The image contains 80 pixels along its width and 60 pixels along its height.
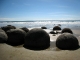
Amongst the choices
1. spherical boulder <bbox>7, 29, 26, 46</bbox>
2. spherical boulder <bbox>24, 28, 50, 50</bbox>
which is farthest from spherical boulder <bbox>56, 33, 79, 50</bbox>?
spherical boulder <bbox>7, 29, 26, 46</bbox>

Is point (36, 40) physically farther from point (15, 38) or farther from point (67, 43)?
point (15, 38)

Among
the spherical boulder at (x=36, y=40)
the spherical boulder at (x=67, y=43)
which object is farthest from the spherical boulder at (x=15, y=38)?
the spherical boulder at (x=67, y=43)

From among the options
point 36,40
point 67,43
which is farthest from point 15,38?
point 67,43

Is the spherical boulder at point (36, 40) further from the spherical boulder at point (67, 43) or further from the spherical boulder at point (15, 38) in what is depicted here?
the spherical boulder at point (15, 38)

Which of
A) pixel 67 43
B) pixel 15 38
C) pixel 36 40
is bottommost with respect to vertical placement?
pixel 67 43

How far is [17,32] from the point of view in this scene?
11656mm

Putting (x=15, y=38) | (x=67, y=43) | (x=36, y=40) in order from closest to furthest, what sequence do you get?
(x=67, y=43) → (x=36, y=40) → (x=15, y=38)

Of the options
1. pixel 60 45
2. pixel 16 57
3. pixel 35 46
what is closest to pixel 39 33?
pixel 35 46

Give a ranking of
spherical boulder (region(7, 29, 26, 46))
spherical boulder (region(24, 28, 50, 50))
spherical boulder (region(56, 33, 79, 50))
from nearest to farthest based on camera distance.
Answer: spherical boulder (region(56, 33, 79, 50)) → spherical boulder (region(24, 28, 50, 50)) → spherical boulder (region(7, 29, 26, 46))

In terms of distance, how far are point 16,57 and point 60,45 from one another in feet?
14.7

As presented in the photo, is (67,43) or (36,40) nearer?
(67,43)

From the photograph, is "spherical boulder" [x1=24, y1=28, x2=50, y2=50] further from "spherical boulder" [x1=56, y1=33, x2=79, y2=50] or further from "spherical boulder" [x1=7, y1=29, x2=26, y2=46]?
"spherical boulder" [x1=7, y1=29, x2=26, y2=46]

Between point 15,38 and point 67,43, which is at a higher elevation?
point 15,38

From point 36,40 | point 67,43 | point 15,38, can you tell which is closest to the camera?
point 67,43
